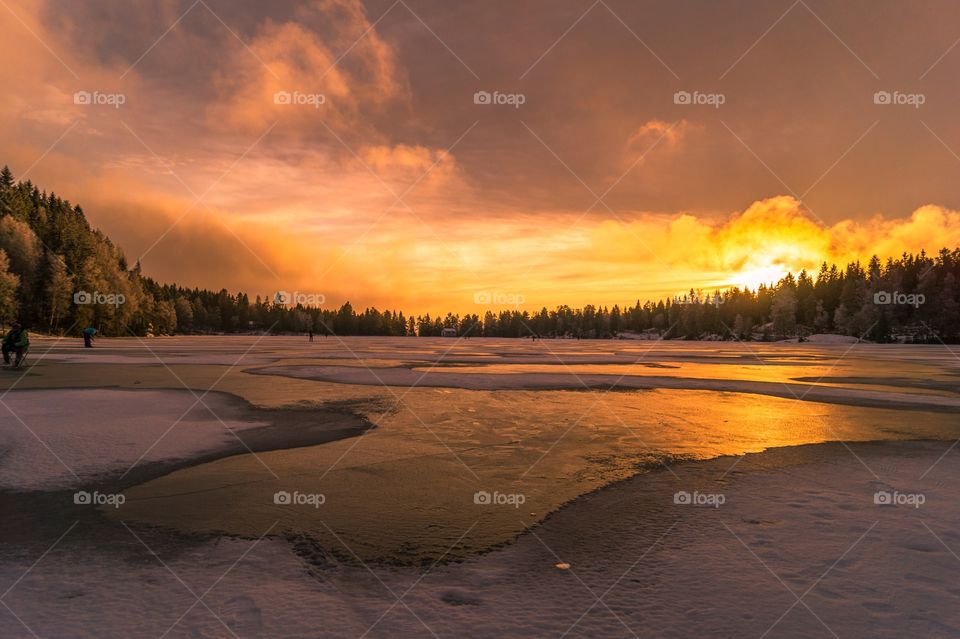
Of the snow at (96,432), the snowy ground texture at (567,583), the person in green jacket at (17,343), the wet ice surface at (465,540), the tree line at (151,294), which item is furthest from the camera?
the tree line at (151,294)

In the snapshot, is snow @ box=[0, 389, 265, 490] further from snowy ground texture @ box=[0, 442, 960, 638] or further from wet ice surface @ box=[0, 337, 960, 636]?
snowy ground texture @ box=[0, 442, 960, 638]

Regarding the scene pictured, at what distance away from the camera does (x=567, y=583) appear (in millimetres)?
4609

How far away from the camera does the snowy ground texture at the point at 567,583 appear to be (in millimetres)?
3891

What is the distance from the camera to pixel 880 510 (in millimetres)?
6613

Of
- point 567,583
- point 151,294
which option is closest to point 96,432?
point 567,583

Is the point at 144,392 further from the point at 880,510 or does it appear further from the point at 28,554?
the point at 880,510

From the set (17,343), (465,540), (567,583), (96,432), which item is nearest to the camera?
(567,583)

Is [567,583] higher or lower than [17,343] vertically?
lower

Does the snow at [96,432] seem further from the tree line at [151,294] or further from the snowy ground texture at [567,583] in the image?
the tree line at [151,294]

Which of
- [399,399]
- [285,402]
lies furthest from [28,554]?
[399,399]

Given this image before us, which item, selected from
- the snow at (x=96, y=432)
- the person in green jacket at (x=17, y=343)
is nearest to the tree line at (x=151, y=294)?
the person in green jacket at (x=17, y=343)

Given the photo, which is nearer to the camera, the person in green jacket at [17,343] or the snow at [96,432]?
the snow at [96,432]

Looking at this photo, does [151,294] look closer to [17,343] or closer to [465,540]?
[17,343]

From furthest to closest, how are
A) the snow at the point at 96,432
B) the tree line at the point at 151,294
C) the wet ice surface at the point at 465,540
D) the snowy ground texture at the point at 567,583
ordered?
the tree line at the point at 151,294, the snow at the point at 96,432, the wet ice surface at the point at 465,540, the snowy ground texture at the point at 567,583
